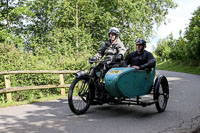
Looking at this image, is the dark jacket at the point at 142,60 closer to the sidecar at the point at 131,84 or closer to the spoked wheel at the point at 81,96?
the sidecar at the point at 131,84

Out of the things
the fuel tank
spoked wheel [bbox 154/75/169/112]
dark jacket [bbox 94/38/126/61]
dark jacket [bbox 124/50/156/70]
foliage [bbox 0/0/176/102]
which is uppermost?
foliage [bbox 0/0/176/102]

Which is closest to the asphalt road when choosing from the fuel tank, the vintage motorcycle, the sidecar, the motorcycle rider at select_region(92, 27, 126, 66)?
the vintage motorcycle

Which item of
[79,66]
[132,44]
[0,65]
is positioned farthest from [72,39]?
[0,65]

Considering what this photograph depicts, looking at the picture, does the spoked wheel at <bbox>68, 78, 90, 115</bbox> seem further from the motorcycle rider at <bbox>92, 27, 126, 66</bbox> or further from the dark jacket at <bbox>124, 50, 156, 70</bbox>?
the dark jacket at <bbox>124, 50, 156, 70</bbox>

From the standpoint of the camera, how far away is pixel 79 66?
1145 cm

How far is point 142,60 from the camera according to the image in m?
6.45

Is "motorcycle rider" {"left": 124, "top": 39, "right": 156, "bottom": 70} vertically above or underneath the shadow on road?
above

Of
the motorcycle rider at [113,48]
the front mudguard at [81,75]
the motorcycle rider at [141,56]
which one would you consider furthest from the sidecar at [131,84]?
the motorcycle rider at [113,48]

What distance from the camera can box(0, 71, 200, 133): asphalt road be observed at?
474 cm

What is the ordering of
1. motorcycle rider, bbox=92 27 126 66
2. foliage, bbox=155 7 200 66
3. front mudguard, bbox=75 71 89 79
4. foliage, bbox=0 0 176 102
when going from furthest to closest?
foliage, bbox=155 7 200 66 < foliage, bbox=0 0 176 102 < motorcycle rider, bbox=92 27 126 66 < front mudguard, bbox=75 71 89 79

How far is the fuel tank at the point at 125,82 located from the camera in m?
5.53

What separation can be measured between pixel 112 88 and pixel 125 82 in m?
0.33

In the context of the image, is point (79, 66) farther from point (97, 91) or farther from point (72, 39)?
point (72, 39)

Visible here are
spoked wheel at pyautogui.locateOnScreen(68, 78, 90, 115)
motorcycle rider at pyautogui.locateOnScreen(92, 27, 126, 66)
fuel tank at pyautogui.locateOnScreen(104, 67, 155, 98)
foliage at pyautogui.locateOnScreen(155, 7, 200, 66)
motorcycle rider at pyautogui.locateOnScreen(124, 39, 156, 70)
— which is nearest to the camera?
fuel tank at pyautogui.locateOnScreen(104, 67, 155, 98)
